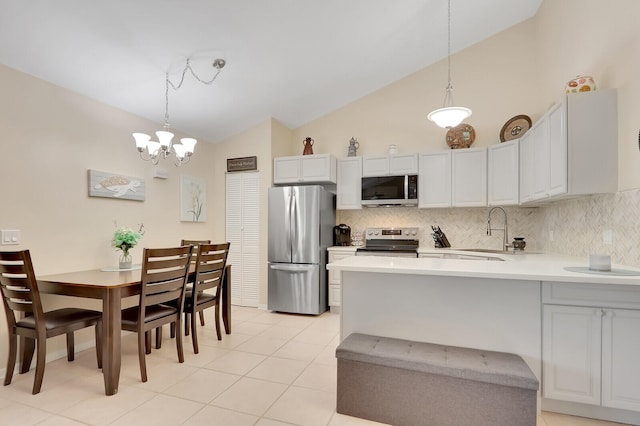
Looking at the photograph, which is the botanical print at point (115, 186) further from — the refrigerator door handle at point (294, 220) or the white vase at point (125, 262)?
the refrigerator door handle at point (294, 220)

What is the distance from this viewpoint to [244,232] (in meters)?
4.73

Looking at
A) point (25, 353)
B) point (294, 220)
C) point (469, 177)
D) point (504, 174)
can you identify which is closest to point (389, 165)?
point (469, 177)

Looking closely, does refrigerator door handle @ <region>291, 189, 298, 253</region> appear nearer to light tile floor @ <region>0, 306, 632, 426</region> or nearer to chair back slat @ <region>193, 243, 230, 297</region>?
chair back slat @ <region>193, 243, 230, 297</region>

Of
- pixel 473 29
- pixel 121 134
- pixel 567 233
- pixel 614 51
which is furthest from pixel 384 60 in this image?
pixel 121 134

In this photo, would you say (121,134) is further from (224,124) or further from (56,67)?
(224,124)

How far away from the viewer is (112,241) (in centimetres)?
320

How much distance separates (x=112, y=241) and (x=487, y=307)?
3450 millimetres

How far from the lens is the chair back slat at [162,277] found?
2.36m

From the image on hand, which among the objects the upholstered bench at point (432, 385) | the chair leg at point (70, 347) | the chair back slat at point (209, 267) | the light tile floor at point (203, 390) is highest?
the chair back slat at point (209, 267)

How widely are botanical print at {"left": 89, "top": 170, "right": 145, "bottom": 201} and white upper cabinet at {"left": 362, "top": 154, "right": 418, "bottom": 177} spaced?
2861mm

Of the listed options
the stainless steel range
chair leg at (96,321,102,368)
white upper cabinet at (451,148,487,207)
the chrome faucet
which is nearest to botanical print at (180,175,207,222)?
chair leg at (96,321,102,368)

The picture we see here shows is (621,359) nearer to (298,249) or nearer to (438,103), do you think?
(298,249)

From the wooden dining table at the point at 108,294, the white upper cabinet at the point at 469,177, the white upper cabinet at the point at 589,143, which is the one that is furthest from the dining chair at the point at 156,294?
the white upper cabinet at the point at 469,177

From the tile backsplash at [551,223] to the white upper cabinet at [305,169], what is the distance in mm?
749
